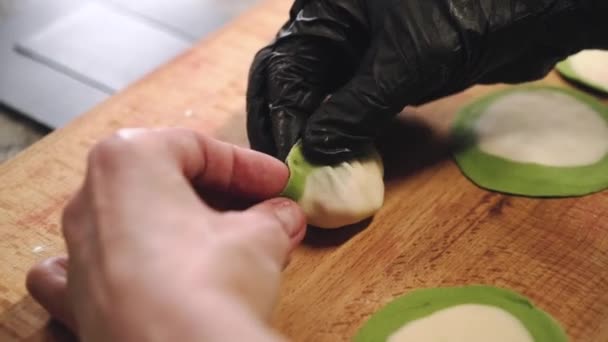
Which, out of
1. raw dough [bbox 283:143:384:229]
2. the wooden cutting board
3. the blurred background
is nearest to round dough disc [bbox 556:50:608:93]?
the wooden cutting board

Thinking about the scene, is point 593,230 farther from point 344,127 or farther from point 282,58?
point 282,58

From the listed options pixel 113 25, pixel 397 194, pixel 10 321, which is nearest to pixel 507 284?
pixel 397 194

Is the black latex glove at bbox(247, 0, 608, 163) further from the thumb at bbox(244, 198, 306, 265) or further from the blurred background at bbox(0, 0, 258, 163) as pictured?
the blurred background at bbox(0, 0, 258, 163)

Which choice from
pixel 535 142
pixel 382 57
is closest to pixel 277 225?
pixel 382 57

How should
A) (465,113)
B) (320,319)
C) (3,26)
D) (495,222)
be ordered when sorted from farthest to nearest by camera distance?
(3,26), (465,113), (495,222), (320,319)

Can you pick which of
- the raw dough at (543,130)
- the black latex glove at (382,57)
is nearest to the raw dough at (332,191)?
the black latex glove at (382,57)

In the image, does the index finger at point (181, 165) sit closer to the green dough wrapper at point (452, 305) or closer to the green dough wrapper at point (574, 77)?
the green dough wrapper at point (452, 305)

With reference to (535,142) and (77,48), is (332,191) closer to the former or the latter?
(535,142)
